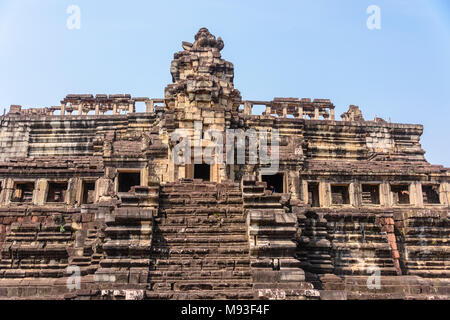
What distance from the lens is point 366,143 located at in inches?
1019

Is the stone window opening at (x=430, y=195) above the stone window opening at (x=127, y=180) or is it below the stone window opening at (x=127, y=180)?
below

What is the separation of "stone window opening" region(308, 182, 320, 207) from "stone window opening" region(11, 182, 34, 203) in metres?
13.8

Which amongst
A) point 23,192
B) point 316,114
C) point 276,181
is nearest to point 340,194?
point 276,181

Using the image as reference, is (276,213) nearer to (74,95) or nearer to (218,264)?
(218,264)

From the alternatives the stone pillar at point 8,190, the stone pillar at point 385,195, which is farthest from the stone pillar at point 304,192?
the stone pillar at point 8,190

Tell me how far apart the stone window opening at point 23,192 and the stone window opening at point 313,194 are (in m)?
13.8

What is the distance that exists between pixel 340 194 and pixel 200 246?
14.3m

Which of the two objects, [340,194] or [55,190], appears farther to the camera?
[340,194]

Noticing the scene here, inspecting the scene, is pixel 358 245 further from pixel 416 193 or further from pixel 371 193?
pixel 371 193

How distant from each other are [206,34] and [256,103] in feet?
23.2

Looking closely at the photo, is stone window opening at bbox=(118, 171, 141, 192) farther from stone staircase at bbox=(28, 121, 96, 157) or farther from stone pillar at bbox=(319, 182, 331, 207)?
stone pillar at bbox=(319, 182, 331, 207)

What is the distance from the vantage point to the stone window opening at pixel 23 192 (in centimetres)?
2072

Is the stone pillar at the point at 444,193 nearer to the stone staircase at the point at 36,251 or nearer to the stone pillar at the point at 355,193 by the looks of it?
the stone pillar at the point at 355,193

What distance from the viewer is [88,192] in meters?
22.9
